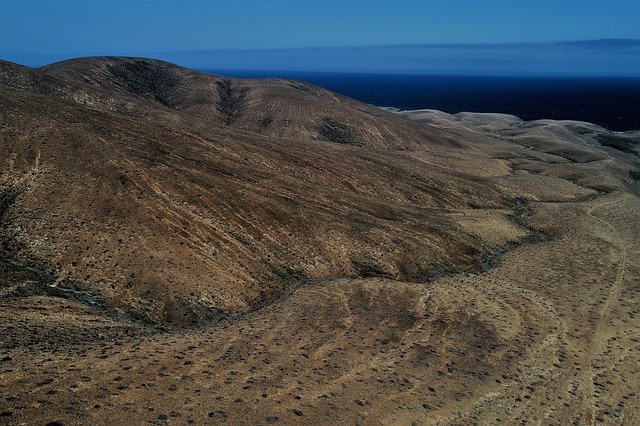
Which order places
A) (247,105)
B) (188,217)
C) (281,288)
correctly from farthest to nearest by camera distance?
(247,105)
(188,217)
(281,288)

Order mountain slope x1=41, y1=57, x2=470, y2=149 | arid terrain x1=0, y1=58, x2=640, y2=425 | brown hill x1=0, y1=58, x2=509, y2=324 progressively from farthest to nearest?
mountain slope x1=41, y1=57, x2=470, y2=149, brown hill x1=0, y1=58, x2=509, y2=324, arid terrain x1=0, y1=58, x2=640, y2=425

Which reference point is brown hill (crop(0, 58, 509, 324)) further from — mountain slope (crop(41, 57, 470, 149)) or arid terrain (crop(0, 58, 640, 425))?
mountain slope (crop(41, 57, 470, 149))

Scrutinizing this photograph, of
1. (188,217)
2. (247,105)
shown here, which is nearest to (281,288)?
(188,217)

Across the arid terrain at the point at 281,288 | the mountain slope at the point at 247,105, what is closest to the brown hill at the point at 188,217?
the arid terrain at the point at 281,288

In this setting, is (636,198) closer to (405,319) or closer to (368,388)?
(405,319)

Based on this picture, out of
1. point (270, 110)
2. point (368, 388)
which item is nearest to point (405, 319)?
point (368, 388)

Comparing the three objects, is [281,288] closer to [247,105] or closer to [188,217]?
[188,217]


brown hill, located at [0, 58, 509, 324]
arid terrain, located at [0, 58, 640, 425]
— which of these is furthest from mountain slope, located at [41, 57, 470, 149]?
brown hill, located at [0, 58, 509, 324]

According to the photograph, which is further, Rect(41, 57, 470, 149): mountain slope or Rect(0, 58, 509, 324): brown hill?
Rect(41, 57, 470, 149): mountain slope
